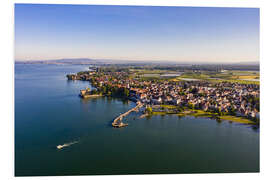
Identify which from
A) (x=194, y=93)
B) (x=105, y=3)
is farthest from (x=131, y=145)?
(x=194, y=93)

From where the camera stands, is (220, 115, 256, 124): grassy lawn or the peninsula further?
the peninsula

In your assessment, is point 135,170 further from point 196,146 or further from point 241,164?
point 241,164

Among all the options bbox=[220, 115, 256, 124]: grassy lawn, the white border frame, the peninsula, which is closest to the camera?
the white border frame

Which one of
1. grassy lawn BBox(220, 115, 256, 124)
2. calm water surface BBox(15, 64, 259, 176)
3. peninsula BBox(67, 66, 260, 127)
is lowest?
calm water surface BBox(15, 64, 259, 176)

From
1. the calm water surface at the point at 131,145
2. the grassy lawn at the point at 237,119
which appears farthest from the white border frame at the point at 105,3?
the grassy lawn at the point at 237,119

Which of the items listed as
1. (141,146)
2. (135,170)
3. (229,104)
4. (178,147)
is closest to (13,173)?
(135,170)

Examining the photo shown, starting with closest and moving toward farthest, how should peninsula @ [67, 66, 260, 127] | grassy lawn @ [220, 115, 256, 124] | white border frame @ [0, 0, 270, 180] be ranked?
white border frame @ [0, 0, 270, 180] < grassy lawn @ [220, 115, 256, 124] < peninsula @ [67, 66, 260, 127]

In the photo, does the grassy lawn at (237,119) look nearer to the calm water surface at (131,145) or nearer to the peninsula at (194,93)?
the peninsula at (194,93)

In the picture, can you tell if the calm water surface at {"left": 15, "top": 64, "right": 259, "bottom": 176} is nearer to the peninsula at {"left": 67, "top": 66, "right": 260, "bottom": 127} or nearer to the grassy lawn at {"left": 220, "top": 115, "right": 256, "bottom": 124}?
the grassy lawn at {"left": 220, "top": 115, "right": 256, "bottom": 124}

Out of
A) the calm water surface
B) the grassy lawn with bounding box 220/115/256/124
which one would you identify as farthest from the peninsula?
the calm water surface
